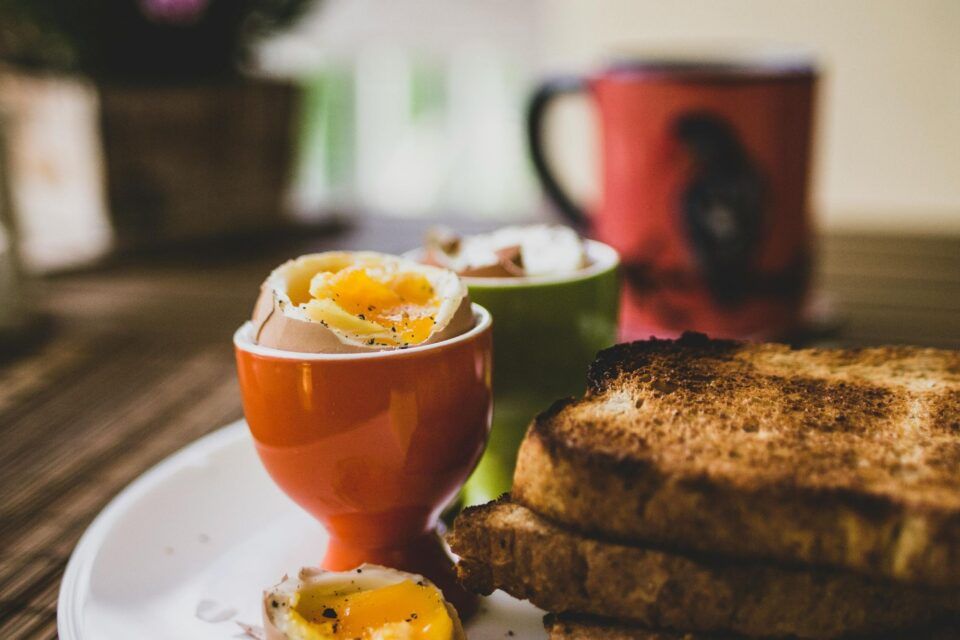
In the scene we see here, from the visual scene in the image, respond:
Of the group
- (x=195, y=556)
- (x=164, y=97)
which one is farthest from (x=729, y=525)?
(x=164, y=97)

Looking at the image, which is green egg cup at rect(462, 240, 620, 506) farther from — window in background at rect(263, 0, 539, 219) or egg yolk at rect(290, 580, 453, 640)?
window in background at rect(263, 0, 539, 219)

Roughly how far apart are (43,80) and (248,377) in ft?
4.66

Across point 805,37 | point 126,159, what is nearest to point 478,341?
point 126,159

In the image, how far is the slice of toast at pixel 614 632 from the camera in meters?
0.59

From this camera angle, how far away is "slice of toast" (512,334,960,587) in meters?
0.55

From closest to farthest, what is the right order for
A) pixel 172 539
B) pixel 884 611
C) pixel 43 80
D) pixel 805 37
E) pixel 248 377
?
pixel 884 611
pixel 248 377
pixel 172 539
pixel 43 80
pixel 805 37

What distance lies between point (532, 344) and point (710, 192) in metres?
0.57

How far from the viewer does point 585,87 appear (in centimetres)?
143

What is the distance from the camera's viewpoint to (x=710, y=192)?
131 cm

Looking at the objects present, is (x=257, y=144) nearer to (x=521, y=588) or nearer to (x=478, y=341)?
(x=478, y=341)

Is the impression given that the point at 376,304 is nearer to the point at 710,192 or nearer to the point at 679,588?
the point at 679,588

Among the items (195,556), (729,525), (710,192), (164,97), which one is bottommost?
(195,556)

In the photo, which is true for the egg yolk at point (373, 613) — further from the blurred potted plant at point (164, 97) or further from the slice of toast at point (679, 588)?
the blurred potted plant at point (164, 97)

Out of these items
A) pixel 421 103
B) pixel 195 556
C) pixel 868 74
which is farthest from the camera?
pixel 421 103
